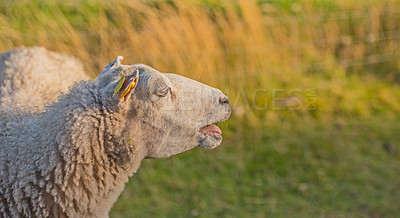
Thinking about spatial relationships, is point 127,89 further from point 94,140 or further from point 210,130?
point 210,130

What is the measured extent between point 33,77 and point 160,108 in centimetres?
129

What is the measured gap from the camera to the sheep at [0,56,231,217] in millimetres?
2264

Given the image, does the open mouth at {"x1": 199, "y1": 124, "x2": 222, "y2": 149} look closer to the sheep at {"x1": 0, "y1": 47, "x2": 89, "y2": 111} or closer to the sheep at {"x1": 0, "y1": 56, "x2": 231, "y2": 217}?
the sheep at {"x1": 0, "y1": 56, "x2": 231, "y2": 217}

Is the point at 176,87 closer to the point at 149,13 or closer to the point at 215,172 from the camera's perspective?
the point at 215,172

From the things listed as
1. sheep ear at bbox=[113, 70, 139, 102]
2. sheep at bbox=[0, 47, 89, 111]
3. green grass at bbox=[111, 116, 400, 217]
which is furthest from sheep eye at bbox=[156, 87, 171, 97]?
green grass at bbox=[111, 116, 400, 217]

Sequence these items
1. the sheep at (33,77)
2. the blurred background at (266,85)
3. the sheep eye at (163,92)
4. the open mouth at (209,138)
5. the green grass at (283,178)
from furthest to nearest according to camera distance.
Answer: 1. the blurred background at (266,85)
2. the green grass at (283,178)
3. the sheep at (33,77)
4. the open mouth at (209,138)
5. the sheep eye at (163,92)

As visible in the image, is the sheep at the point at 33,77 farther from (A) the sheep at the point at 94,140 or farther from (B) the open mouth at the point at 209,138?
(B) the open mouth at the point at 209,138

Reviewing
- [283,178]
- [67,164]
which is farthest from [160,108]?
[283,178]

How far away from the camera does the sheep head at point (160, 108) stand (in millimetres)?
2295

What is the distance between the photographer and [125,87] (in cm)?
222

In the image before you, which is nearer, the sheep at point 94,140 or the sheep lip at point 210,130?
the sheep at point 94,140

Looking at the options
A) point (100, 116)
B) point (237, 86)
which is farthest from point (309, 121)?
point (100, 116)

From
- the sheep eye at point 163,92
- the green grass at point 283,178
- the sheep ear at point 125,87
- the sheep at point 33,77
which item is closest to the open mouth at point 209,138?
the sheep eye at point 163,92

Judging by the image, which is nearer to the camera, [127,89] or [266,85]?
[127,89]
